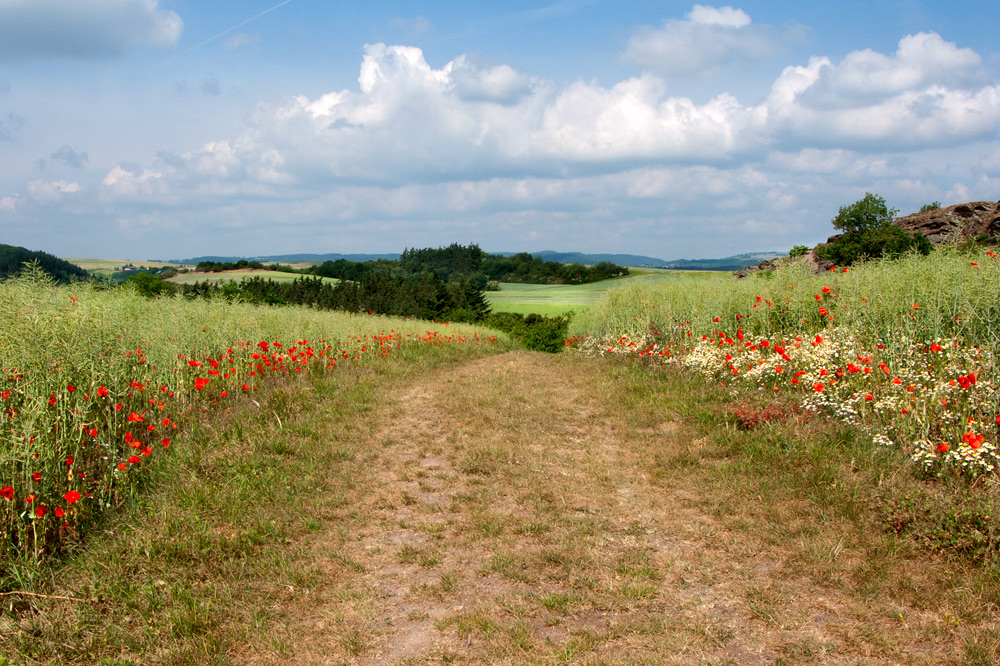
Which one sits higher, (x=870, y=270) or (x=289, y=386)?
(x=870, y=270)

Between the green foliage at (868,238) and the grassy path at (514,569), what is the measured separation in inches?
258

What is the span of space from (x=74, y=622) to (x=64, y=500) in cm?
139

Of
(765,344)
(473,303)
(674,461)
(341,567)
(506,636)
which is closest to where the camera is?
(506,636)

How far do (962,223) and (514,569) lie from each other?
7926mm

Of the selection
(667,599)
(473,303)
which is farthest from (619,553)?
(473,303)

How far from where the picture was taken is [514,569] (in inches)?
144

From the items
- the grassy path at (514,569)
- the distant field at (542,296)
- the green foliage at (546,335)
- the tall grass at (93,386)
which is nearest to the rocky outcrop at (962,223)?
the grassy path at (514,569)

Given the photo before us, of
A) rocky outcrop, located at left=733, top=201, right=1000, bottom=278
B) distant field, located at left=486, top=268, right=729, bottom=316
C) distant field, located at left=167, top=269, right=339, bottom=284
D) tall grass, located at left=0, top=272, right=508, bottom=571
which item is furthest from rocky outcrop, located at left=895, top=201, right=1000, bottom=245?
distant field, located at left=167, top=269, right=339, bottom=284

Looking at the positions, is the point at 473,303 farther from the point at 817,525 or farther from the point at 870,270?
the point at 817,525

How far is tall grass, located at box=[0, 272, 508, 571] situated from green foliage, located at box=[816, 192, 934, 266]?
995 centimetres

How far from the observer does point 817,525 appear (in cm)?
411

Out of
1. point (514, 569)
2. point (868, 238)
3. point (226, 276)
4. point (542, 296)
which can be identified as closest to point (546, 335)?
point (868, 238)

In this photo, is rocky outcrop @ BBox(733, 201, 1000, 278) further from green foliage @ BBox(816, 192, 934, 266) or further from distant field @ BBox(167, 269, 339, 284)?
distant field @ BBox(167, 269, 339, 284)

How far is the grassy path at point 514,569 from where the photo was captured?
2969mm
